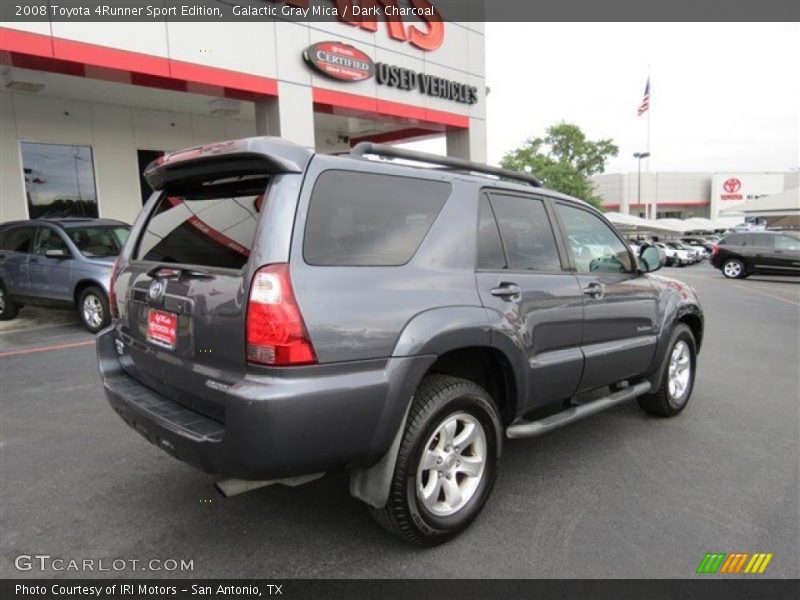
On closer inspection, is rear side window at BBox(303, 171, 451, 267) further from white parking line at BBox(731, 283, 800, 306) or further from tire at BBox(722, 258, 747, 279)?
tire at BBox(722, 258, 747, 279)

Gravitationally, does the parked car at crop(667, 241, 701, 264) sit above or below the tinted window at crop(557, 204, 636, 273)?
below

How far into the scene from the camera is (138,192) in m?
14.3

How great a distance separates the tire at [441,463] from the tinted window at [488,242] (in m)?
0.67

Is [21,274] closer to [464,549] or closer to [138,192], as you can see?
[138,192]

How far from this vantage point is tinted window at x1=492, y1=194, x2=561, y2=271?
10.6 ft

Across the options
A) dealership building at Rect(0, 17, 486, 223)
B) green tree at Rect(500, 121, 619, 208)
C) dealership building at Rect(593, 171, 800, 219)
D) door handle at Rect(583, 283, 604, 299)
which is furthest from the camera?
dealership building at Rect(593, 171, 800, 219)

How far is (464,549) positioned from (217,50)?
424 inches

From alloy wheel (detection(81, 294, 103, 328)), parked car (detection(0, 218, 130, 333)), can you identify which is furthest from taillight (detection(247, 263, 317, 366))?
alloy wheel (detection(81, 294, 103, 328))

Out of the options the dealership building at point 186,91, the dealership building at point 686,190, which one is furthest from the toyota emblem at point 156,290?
the dealership building at point 686,190

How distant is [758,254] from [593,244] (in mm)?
19124

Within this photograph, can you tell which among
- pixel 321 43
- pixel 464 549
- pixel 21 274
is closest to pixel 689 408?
pixel 464 549

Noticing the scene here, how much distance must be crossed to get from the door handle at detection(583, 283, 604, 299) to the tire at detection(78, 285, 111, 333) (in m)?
7.04

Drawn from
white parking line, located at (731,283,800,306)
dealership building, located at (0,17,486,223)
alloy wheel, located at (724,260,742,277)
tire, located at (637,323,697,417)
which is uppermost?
dealership building, located at (0,17,486,223)

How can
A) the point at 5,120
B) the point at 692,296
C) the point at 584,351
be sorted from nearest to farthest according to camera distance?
the point at 584,351, the point at 692,296, the point at 5,120
